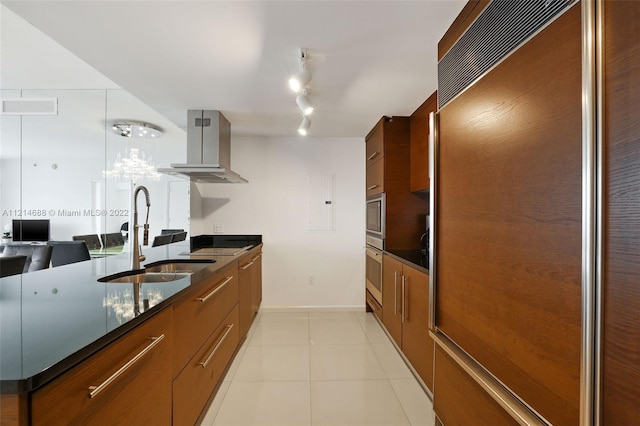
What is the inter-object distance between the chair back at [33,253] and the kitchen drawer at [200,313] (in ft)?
5.91

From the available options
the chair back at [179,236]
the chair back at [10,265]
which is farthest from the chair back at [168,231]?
the chair back at [10,265]

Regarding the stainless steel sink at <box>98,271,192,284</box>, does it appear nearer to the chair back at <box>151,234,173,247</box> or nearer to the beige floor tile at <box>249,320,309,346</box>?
the beige floor tile at <box>249,320,309,346</box>

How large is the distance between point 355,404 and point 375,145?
8.14ft

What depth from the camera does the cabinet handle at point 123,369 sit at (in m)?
0.70

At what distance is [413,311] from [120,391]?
70.1 inches

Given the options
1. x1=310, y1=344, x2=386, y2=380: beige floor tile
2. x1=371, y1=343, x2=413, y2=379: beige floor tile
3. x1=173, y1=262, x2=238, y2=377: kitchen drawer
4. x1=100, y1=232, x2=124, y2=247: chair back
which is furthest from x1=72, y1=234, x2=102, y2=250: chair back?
x1=371, y1=343, x2=413, y2=379: beige floor tile

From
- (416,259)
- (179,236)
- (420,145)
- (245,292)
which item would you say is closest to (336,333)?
(245,292)

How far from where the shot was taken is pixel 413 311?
2.01 m

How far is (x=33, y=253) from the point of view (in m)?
2.45

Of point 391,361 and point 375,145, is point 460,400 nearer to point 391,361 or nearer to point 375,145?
point 391,361

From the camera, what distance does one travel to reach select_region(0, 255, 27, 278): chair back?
6.45ft

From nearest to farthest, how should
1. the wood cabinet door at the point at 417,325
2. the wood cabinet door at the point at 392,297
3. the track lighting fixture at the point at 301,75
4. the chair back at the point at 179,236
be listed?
the track lighting fixture at the point at 301,75
the wood cabinet door at the point at 417,325
the wood cabinet door at the point at 392,297
the chair back at the point at 179,236

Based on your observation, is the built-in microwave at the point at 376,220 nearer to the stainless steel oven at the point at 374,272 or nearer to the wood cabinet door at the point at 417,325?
the stainless steel oven at the point at 374,272

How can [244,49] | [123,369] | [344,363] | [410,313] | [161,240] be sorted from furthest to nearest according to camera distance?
[161,240] < [344,363] < [410,313] < [244,49] < [123,369]
